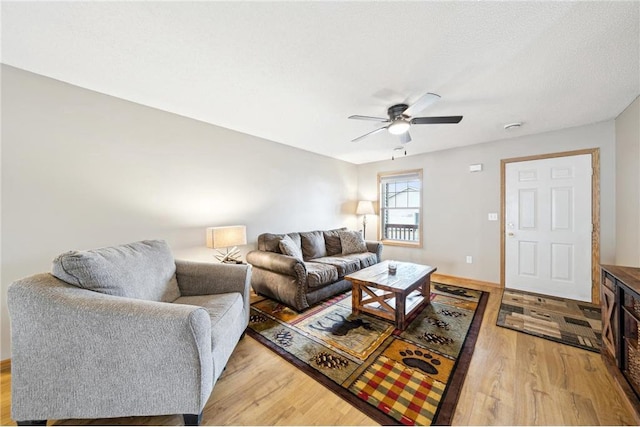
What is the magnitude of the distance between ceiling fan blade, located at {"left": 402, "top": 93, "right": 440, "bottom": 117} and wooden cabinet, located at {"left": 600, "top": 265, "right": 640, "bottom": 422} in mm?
1744

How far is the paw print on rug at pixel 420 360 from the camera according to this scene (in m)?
1.74

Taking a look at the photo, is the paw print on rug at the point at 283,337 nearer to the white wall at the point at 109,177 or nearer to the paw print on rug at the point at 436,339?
the paw print on rug at the point at 436,339

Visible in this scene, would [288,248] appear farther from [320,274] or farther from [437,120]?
[437,120]

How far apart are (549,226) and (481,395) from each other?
293 centimetres

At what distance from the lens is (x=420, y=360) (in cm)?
185

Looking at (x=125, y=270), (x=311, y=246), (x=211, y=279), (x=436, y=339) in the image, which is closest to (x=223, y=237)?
(x=211, y=279)

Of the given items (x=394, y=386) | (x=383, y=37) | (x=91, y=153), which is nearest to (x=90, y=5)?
(x=91, y=153)

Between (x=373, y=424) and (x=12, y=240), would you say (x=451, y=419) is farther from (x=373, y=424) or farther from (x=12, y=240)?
(x=12, y=240)

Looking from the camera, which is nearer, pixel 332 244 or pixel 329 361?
pixel 329 361

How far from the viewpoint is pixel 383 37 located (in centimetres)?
149

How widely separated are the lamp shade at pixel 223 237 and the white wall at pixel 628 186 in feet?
13.6

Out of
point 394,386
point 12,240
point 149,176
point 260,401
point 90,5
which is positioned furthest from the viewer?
point 149,176

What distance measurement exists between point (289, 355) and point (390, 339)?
0.92 metres

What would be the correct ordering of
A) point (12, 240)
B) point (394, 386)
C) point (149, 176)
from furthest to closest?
point (149, 176) < point (12, 240) < point (394, 386)
